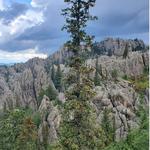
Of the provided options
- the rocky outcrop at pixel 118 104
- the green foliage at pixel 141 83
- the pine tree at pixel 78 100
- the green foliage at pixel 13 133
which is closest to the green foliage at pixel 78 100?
the pine tree at pixel 78 100

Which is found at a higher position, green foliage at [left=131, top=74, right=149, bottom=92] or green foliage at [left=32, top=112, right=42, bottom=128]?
green foliage at [left=131, top=74, right=149, bottom=92]

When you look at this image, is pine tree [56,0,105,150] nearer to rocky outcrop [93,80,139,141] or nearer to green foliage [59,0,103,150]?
Result: green foliage [59,0,103,150]

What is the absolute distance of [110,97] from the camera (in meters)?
152

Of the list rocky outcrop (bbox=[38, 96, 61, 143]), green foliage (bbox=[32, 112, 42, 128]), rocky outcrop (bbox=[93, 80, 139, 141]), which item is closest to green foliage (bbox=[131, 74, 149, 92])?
rocky outcrop (bbox=[93, 80, 139, 141])

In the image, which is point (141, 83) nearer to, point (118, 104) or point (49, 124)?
point (118, 104)

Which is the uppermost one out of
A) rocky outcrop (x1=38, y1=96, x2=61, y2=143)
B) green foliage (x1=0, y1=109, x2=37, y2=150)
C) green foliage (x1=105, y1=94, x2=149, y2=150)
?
green foliage (x1=105, y1=94, x2=149, y2=150)

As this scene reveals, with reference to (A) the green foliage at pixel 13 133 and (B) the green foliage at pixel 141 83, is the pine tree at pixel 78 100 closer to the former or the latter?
(A) the green foliage at pixel 13 133

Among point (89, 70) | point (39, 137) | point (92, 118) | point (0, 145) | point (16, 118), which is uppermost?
point (89, 70)

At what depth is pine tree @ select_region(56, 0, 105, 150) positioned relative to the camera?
38.8 metres

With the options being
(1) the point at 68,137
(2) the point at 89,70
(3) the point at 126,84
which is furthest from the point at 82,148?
(3) the point at 126,84

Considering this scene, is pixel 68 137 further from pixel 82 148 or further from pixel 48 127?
pixel 48 127

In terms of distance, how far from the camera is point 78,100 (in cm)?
3962

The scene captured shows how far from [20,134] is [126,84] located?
90.2 m

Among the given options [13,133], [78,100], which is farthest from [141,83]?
[78,100]
